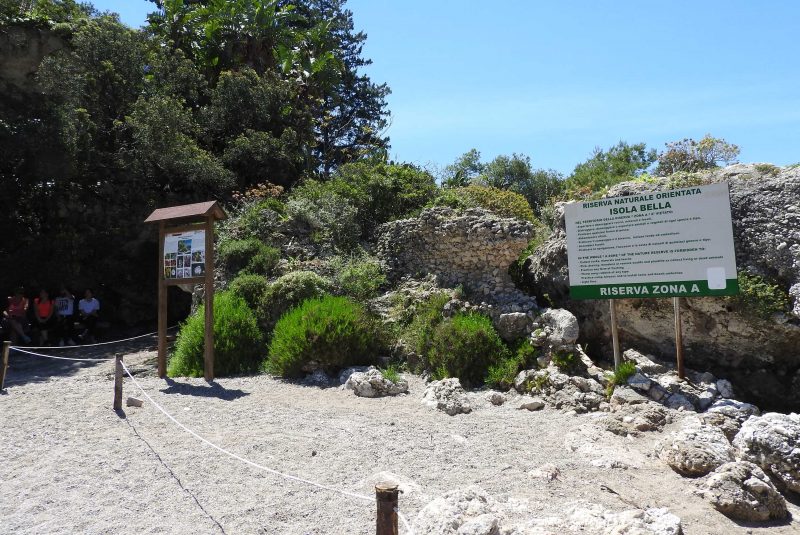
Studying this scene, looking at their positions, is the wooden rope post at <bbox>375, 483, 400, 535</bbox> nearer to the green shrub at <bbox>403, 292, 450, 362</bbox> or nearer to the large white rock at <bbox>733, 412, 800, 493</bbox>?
the large white rock at <bbox>733, 412, 800, 493</bbox>

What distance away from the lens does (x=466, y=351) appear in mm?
8688

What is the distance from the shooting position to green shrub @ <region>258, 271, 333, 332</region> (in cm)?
1033

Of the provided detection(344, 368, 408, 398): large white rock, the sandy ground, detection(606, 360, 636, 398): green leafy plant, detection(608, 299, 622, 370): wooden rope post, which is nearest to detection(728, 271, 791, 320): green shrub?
detection(608, 299, 622, 370): wooden rope post

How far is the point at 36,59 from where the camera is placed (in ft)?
58.7

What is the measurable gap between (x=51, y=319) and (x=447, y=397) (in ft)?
37.2

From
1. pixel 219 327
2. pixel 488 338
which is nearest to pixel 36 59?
pixel 219 327

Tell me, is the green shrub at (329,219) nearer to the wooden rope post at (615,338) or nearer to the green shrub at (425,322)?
the green shrub at (425,322)

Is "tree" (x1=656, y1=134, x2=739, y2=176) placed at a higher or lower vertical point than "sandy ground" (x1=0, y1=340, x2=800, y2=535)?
higher

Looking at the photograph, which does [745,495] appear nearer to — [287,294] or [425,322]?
[425,322]

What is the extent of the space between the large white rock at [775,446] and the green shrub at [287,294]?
6.77 meters

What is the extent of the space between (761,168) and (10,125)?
48.7 feet

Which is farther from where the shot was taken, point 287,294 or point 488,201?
point 488,201

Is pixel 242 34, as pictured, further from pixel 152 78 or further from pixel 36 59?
pixel 36 59

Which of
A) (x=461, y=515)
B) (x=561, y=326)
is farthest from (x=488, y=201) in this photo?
(x=461, y=515)
